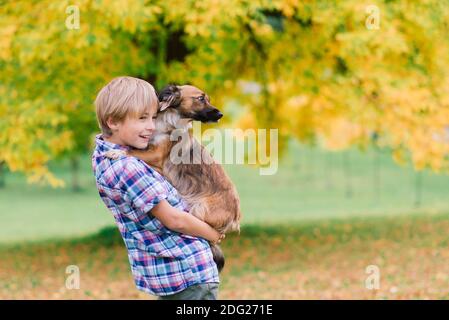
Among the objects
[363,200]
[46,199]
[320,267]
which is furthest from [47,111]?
[46,199]

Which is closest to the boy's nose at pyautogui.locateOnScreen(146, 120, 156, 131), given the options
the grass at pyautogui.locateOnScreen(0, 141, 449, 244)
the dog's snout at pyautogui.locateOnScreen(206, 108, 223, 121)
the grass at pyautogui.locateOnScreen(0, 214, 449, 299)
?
the dog's snout at pyautogui.locateOnScreen(206, 108, 223, 121)

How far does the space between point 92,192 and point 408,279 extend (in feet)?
76.3

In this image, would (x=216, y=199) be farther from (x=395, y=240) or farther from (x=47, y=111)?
(x=395, y=240)

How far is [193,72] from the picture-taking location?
32.9ft

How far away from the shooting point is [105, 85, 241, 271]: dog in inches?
119

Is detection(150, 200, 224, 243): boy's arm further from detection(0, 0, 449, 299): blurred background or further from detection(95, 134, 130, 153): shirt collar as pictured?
detection(0, 0, 449, 299): blurred background

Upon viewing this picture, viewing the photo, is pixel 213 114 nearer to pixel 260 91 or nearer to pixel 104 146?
pixel 104 146

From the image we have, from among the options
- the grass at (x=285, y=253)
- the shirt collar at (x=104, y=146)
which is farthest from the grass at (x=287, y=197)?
the shirt collar at (x=104, y=146)

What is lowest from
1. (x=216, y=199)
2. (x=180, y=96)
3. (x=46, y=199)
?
(x=46, y=199)

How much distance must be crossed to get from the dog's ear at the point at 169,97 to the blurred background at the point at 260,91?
529 centimetres

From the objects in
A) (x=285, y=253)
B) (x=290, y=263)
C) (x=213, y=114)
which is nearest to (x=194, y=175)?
(x=213, y=114)

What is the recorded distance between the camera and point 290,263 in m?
10.8

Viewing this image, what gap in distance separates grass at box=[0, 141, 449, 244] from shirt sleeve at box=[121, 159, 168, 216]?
13.1 m

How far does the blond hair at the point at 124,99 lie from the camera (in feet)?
9.24
